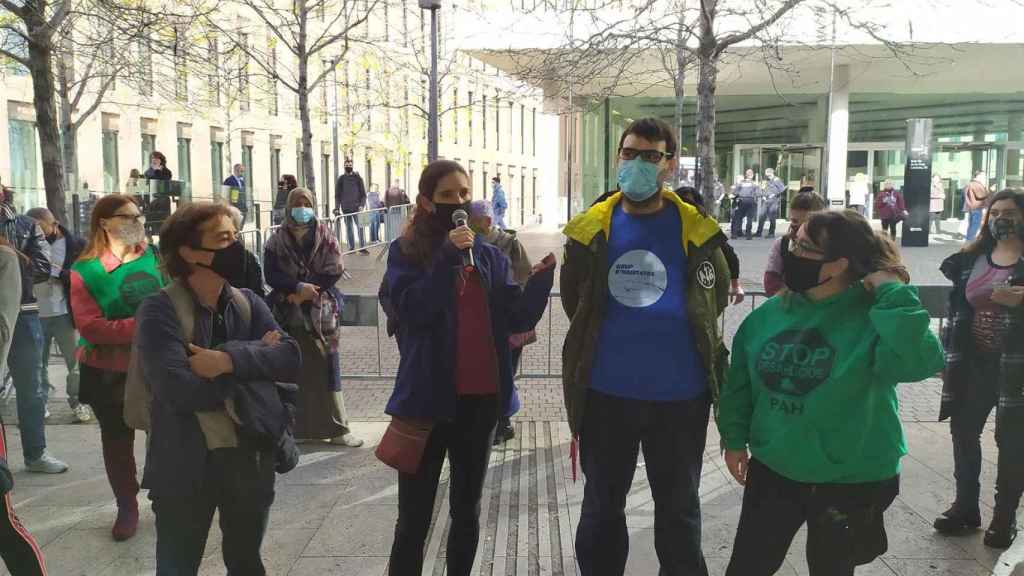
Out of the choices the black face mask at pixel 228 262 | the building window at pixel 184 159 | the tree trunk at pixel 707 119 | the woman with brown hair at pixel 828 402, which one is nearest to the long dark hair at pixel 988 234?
the woman with brown hair at pixel 828 402

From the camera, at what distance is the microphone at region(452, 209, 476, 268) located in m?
3.35

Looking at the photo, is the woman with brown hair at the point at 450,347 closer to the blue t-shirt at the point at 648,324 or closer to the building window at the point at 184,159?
the blue t-shirt at the point at 648,324

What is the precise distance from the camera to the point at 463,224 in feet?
11.1

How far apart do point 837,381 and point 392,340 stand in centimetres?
849

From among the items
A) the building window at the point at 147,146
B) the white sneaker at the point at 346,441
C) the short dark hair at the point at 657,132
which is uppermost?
the building window at the point at 147,146

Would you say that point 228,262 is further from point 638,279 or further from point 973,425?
point 973,425

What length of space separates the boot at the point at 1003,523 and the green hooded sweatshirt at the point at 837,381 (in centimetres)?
187

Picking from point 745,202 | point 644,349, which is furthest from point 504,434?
point 745,202

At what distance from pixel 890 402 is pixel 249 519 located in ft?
7.42

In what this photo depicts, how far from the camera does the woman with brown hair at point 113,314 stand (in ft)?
14.8

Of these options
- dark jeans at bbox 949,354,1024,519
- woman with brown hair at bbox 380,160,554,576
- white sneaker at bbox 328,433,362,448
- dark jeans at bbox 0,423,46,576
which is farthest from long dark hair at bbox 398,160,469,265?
white sneaker at bbox 328,433,362,448

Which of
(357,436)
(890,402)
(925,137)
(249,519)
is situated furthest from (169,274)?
(925,137)

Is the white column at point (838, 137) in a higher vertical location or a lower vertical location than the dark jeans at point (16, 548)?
higher

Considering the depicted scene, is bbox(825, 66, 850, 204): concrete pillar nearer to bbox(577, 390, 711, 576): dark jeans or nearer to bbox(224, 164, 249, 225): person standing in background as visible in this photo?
bbox(224, 164, 249, 225): person standing in background
